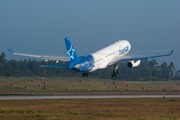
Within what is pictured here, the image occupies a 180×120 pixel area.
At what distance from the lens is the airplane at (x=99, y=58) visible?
57.8 m

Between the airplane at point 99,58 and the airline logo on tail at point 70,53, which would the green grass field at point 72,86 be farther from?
the airline logo on tail at point 70,53

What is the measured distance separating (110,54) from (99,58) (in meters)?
4.95

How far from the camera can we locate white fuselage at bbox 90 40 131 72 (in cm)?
6251

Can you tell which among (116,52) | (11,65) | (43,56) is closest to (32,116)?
(43,56)

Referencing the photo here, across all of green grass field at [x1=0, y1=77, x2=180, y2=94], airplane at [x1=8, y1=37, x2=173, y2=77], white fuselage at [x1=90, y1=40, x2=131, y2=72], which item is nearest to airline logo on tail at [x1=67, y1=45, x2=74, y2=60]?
airplane at [x1=8, y1=37, x2=173, y2=77]

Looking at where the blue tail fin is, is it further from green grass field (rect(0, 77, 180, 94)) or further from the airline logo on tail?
green grass field (rect(0, 77, 180, 94))

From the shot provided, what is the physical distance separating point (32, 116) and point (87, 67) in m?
18.8

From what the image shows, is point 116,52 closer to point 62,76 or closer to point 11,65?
point 62,76

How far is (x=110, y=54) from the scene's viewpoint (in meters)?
66.8

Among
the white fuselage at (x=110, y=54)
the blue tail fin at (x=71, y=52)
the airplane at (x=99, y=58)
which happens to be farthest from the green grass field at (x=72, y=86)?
the blue tail fin at (x=71, y=52)

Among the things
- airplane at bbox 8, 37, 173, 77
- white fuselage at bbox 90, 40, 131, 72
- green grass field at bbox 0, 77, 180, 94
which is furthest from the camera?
green grass field at bbox 0, 77, 180, 94

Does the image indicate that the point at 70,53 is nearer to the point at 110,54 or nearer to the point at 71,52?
the point at 71,52

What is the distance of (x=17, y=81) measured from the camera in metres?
114

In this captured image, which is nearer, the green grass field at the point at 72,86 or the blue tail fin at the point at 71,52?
the blue tail fin at the point at 71,52
